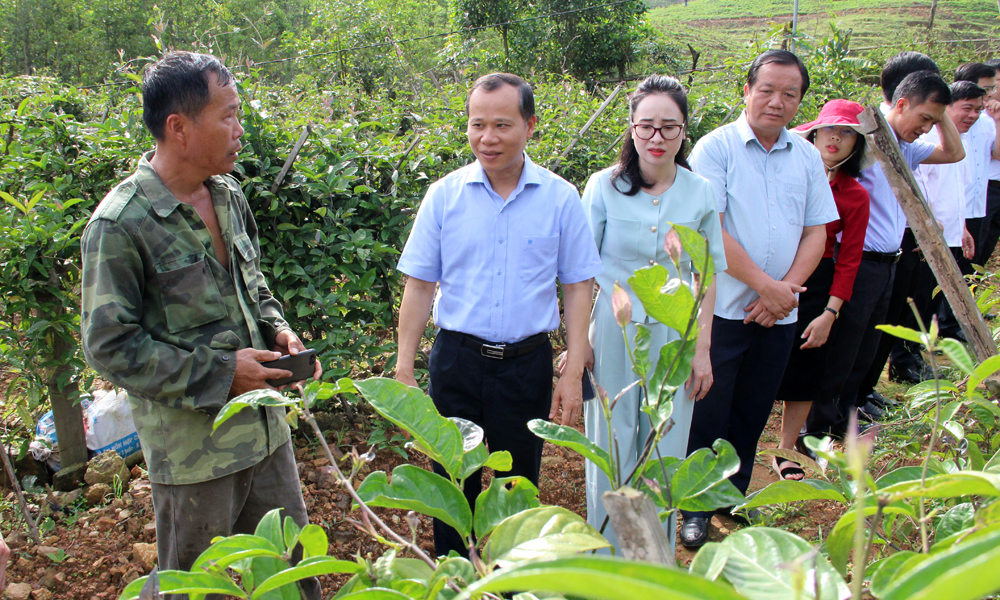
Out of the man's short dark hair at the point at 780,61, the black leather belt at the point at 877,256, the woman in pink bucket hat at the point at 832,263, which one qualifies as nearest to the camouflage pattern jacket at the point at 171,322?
the man's short dark hair at the point at 780,61

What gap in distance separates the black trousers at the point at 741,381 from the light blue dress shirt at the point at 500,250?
0.80m

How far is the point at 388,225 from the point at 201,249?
1.29 meters

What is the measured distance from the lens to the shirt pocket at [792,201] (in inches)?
99.7

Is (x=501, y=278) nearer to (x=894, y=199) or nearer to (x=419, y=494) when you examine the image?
(x=419, y=494)

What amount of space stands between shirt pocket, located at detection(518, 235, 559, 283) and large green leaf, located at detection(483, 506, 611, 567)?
141 cm

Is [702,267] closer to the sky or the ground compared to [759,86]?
closer to the ground

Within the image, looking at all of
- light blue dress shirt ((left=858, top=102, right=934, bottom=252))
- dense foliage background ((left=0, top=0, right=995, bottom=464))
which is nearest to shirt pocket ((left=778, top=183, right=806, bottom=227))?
dense foliage background ((left=0, top=0, right=995, bottom=464))

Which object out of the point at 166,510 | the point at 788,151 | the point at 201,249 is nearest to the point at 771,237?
the point at 788,151

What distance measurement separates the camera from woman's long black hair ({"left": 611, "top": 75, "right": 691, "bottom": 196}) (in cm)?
223

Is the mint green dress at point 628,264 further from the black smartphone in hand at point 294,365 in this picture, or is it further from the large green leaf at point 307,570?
the large green leaf at point 307,570

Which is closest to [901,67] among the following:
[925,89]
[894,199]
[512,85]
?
[925,89]

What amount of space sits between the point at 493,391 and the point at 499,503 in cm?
131

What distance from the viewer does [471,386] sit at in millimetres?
2129

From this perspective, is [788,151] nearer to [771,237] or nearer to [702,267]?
[771,237]
